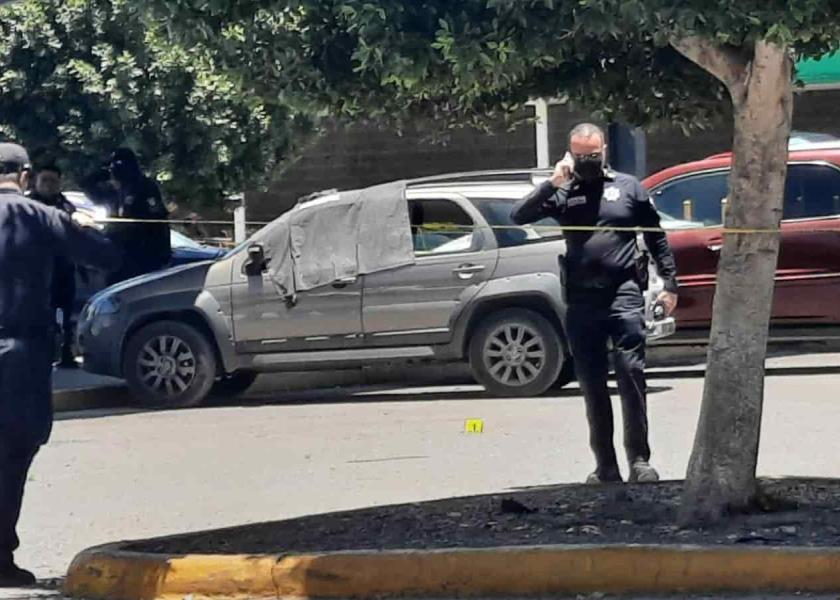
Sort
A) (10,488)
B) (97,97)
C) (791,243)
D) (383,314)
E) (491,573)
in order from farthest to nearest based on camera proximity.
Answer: (97,97)
(791,243)
(383,314)
(10,488)
(491,573)

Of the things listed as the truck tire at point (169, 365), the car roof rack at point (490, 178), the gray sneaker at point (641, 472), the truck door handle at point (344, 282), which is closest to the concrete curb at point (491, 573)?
the gray sneaker at point (641, 472)

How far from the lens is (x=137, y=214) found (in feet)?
49.0

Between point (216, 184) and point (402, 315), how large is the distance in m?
4.31

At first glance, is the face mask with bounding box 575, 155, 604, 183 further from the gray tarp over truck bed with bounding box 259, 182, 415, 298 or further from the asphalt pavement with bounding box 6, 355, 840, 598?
the gray tarp over truck bed with bounding box 259, 182, 415, 298

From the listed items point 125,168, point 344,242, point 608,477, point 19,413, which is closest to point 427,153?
point 125,168

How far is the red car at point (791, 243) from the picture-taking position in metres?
14.5

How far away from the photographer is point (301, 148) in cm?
1866

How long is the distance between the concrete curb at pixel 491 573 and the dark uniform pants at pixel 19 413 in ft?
2.44

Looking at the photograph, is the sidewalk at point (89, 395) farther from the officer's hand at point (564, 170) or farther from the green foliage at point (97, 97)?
the officer's hand at point (564, 170)

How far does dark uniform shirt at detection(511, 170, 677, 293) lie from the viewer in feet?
27.7

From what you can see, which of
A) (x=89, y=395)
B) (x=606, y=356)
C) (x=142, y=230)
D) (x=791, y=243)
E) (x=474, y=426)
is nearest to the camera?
(x=606, y=356)

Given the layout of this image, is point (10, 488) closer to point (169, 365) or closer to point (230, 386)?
point (169, 365)

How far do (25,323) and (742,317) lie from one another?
2931 mm

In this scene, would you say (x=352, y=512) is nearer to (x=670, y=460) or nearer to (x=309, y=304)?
(x=670, y=460)
